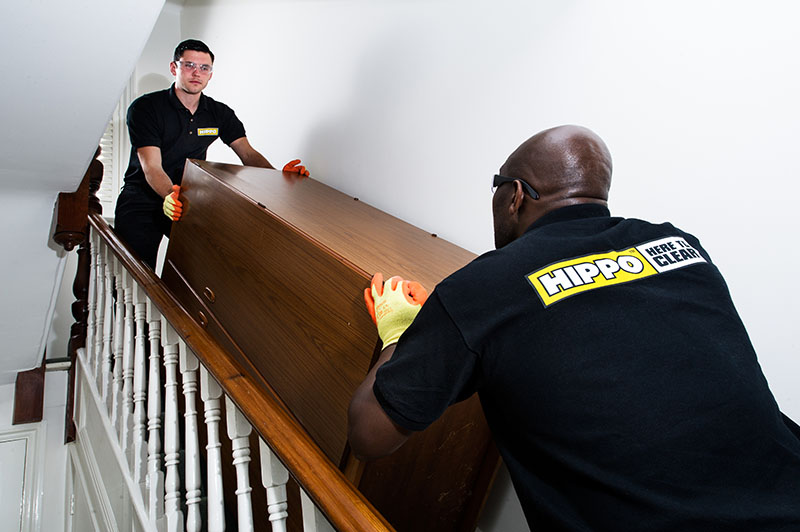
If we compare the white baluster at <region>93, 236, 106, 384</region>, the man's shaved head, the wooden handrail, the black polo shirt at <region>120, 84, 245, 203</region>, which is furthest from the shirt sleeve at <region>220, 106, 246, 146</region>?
the man's shaved head

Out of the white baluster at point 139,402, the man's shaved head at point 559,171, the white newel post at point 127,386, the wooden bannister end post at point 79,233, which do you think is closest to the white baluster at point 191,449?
the white baluster at point 139,402

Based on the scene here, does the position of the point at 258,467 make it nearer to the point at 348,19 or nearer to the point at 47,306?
the point at 47,306

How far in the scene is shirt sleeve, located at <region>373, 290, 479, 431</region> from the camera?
2.69ft

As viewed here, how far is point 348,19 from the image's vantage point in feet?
8.43

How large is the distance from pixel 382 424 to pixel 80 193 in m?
2.13

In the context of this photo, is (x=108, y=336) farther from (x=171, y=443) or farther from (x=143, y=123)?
(x=143, y=123)

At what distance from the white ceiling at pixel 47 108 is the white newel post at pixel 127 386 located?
0.55 m

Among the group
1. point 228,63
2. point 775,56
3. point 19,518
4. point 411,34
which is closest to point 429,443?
point 775,56

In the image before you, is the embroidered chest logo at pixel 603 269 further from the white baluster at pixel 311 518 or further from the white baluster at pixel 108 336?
the white baluster at pixel 108 336

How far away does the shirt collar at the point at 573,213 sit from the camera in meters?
0.95

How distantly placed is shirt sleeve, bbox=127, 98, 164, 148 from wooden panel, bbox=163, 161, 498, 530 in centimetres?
77

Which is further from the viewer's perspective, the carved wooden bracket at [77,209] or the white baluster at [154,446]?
the carved wooden bracket at [77,209]

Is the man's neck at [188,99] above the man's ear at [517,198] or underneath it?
above

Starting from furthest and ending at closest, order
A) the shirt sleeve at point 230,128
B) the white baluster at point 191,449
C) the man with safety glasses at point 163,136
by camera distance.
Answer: the shirt sleeve at point 230,128 < the man with safety glasses at point 163,136 < the white baluster at point 191,449
